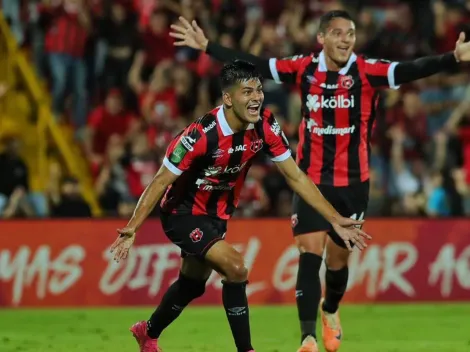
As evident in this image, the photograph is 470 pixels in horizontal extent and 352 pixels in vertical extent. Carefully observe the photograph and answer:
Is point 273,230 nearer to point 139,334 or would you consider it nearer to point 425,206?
point 425,206

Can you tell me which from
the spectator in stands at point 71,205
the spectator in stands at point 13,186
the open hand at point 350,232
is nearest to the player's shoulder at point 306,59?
the open hand at point 350,232

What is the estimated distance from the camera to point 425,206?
14.9 m

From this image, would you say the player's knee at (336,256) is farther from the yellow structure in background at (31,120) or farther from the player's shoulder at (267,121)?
the yellow structure in background at (31,120)

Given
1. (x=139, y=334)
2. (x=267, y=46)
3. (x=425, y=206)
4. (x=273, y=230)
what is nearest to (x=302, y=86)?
(x=139, y=334)

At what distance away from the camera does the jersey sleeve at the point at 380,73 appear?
28.7ft

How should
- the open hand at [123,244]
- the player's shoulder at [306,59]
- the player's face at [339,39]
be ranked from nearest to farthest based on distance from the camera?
the open hand at [123,244], the player's face at [339,39], the player's shoulder at [306,59]

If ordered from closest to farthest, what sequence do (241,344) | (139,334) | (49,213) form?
(241,344) → (139,334) → (49,213)

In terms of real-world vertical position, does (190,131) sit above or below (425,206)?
above

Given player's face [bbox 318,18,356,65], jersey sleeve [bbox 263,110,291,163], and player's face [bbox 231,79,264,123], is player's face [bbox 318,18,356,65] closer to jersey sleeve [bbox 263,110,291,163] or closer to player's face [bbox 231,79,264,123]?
jersey sleeve [bbox 263,110,291,163]

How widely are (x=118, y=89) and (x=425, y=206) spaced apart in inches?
186

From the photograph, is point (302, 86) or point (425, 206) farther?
point (425, 206)

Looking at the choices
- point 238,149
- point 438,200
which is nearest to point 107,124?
point 438,200

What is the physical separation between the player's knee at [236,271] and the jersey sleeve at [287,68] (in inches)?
76.9

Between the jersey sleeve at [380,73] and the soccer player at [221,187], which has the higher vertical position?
the jersey sleeve at [380,73]
